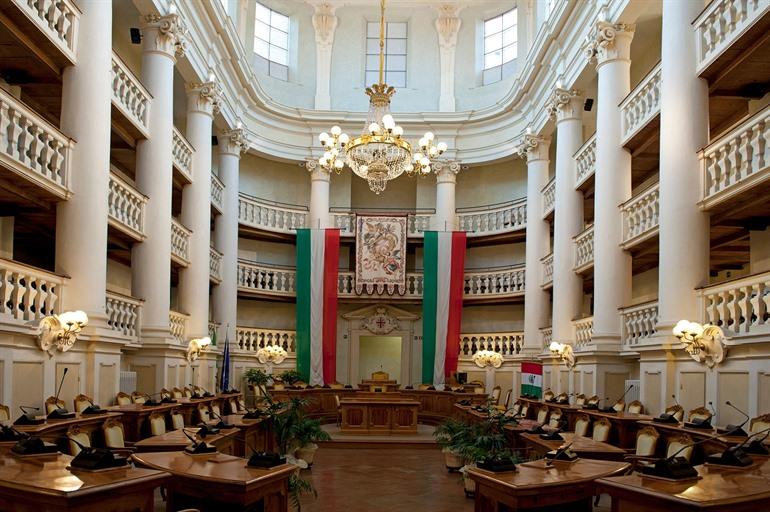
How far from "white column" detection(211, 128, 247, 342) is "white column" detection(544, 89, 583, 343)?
33.2 feet

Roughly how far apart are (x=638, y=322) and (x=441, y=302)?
11453 mm

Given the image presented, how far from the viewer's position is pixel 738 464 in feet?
21.1

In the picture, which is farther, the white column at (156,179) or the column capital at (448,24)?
the column capital at (448,24)

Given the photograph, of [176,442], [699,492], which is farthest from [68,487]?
[699,492]

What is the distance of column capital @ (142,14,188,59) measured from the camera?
16.2 metres

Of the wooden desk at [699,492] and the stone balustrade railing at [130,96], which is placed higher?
the stone balustrade railing at [130,96]

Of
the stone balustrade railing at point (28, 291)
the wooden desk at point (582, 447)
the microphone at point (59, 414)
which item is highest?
the stone balustrade railing at point (28, 291)

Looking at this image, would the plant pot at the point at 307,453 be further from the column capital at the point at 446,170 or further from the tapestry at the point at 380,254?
the column capital at the point at 446,170

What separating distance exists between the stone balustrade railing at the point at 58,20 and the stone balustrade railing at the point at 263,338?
14359mm

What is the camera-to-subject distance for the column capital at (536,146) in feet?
78.7

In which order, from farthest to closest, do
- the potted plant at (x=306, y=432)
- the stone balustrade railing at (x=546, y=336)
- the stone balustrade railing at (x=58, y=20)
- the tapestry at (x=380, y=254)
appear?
the tapestry at (x=380, y=254), the stone balustrade railing at (x=546, y=336), the potted plant at (x=306, y=432), the stone balustrade railing at (x=58, y=20)

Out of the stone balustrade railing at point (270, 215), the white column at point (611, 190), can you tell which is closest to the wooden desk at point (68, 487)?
the white column at point (611, 190)

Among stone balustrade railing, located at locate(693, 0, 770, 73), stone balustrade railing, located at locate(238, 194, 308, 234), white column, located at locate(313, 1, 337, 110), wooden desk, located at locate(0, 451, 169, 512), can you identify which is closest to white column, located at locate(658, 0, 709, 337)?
stone balustrade railing, located at locate(693, 0, 770, 73)

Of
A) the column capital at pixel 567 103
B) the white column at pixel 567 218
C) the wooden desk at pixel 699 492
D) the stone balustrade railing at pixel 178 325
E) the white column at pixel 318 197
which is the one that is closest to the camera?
the wooden desk at pixel 699 492
